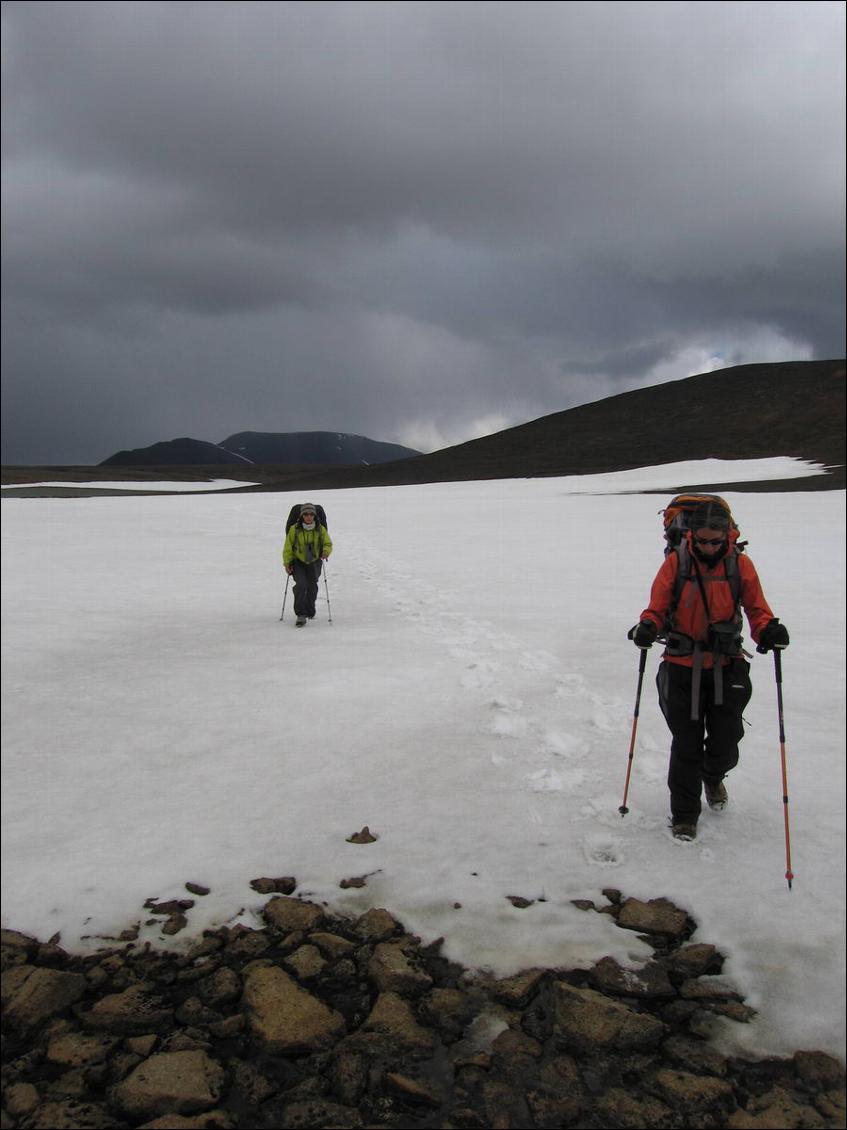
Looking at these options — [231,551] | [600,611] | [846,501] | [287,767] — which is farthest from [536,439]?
[287,767]

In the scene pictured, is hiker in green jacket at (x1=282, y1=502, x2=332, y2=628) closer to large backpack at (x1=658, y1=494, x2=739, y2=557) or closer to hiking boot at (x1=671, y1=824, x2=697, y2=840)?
large backpack at (x1=658, y1=494, x2=739, y2=557)

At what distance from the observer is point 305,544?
12.4 m

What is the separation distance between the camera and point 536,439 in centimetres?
10900

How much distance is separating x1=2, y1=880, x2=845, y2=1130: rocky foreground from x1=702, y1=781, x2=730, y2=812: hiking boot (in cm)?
152

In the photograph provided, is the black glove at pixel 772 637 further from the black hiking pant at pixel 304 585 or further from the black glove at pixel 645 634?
the black hiking pant at pixel 304 585

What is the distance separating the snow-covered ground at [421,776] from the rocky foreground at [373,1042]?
7.9 inches

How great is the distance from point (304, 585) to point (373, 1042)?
9.32 m

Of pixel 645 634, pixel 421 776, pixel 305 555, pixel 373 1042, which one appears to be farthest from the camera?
pixel 305 555

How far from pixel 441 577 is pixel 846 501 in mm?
23756

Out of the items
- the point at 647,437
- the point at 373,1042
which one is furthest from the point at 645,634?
the point at 647,437

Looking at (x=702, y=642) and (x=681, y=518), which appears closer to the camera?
(x=702, y=642)

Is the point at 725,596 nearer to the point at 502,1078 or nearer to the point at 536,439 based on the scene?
the point at 502,1078

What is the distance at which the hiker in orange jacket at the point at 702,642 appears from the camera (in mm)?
5227

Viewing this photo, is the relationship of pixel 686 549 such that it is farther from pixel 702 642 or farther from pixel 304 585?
pixel 304 585
